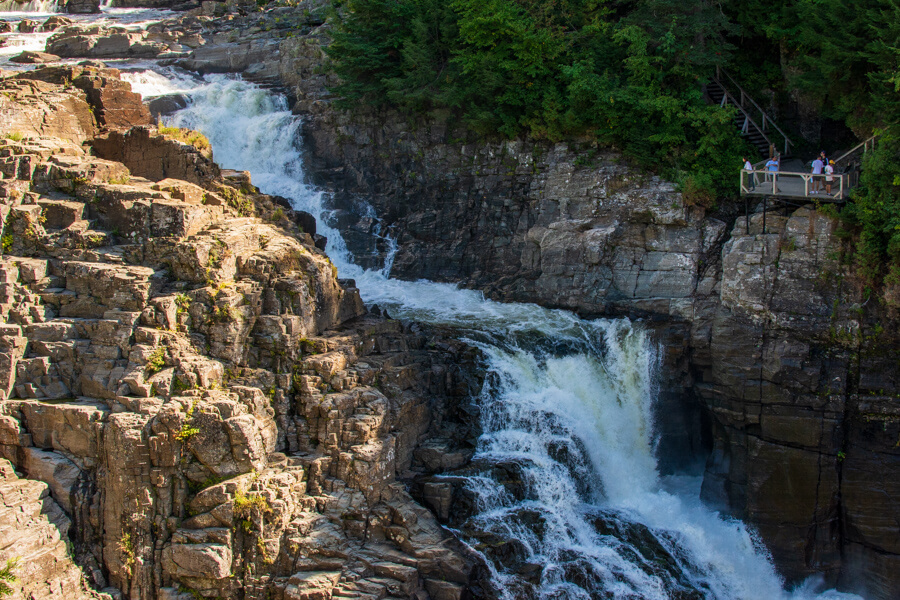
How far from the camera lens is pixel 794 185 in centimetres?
2442

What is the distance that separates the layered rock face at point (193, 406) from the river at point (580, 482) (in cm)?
138

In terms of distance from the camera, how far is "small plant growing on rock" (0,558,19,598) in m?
16.2

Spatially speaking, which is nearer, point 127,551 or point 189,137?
point 127,551

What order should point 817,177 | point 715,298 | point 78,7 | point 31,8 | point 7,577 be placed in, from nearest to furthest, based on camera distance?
point 7,577 < point 817,177 < point 715,298 < point 31,8 < point 78,7

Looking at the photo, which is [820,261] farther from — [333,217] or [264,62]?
[264,62]

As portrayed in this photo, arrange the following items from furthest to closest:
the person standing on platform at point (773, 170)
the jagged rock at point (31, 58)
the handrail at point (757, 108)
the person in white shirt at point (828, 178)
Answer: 1. the jagged rock at point (31, 58)
2. the handrail at point (757, 108)
3. the person standing on platform at point (773, 170)
4. the person in white shirt at point (828, 178)

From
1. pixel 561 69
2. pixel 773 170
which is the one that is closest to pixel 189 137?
pixel 561 69

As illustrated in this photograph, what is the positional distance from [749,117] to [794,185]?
208 inches

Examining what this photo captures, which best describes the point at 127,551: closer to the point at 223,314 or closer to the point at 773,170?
the point at 223,314

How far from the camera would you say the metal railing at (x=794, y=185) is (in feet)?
76.8

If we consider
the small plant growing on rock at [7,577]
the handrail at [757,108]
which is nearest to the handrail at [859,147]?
the handrail at [757,108]

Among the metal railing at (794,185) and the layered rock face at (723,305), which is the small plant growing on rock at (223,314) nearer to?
the layered rock face at (723,305)

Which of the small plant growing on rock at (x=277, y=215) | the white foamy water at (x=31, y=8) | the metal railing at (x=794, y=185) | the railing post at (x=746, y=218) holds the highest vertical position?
Result: the white foamy water at (x=31, y=8)

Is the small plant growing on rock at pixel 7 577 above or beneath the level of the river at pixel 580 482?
beneath
